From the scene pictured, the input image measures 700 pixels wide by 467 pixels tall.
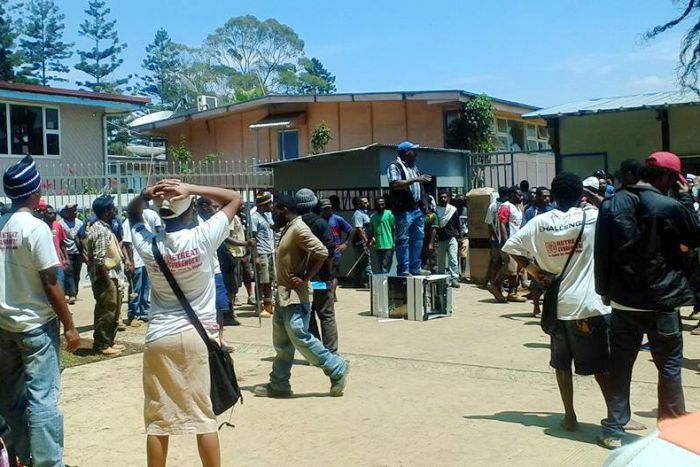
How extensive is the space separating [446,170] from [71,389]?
11.9m

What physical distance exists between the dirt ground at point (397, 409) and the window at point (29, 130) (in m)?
14.2

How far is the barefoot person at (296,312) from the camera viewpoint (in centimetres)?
684

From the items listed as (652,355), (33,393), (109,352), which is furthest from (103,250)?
(652,355)

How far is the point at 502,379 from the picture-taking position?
24.8 ft

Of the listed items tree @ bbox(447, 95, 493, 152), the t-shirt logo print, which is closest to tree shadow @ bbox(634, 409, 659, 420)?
the t-shirt logo print

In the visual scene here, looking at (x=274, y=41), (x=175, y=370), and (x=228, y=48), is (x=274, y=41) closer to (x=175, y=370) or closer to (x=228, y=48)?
(x=228, y=48)

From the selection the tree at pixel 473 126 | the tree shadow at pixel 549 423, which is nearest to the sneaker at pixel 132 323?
the tree shadow at pixel 549 423

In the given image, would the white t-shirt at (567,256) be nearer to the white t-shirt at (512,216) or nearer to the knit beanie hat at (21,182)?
the knit beanie hat at (21,182)

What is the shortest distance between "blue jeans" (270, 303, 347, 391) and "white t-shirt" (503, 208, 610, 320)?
2.08m

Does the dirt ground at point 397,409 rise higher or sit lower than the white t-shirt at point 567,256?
lower

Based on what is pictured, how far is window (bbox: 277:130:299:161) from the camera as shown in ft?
81.5

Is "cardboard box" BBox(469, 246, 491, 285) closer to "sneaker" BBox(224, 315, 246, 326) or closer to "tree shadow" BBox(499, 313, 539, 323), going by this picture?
"tree shadow" BBox(499, 313, 539, 323)

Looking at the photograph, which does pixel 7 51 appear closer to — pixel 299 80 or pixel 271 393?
pixel 299 80

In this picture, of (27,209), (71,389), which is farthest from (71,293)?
(27,209)
